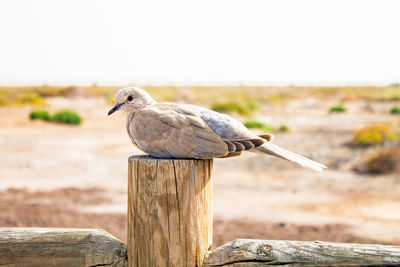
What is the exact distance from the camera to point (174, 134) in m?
2.95

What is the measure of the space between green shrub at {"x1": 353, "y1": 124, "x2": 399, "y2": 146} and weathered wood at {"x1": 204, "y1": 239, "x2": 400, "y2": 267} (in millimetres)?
15335

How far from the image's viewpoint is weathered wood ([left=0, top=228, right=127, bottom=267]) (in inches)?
116

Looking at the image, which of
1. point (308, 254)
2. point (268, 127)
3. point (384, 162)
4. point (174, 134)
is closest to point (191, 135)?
point (174, 134)

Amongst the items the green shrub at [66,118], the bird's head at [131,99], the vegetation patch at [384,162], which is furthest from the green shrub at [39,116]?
the bird's head at [131,99]

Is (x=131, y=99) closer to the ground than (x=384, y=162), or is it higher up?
higher up

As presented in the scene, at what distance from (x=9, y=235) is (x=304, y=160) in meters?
1.87

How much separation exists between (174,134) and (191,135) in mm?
105

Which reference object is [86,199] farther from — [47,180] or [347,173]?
[347,173]

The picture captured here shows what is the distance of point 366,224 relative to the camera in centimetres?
918

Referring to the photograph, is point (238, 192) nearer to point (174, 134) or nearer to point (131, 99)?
point (131, 99)

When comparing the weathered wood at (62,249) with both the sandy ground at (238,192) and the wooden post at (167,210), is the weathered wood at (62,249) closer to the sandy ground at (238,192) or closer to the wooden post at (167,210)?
the wooden post at (167,210)

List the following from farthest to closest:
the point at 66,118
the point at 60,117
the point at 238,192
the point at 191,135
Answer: the point at 60,117 → the point at 66,118 → the point at 238,192 → the point at 191,135

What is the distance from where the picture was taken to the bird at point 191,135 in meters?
2.87

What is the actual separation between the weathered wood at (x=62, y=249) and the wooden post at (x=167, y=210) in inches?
7.3
